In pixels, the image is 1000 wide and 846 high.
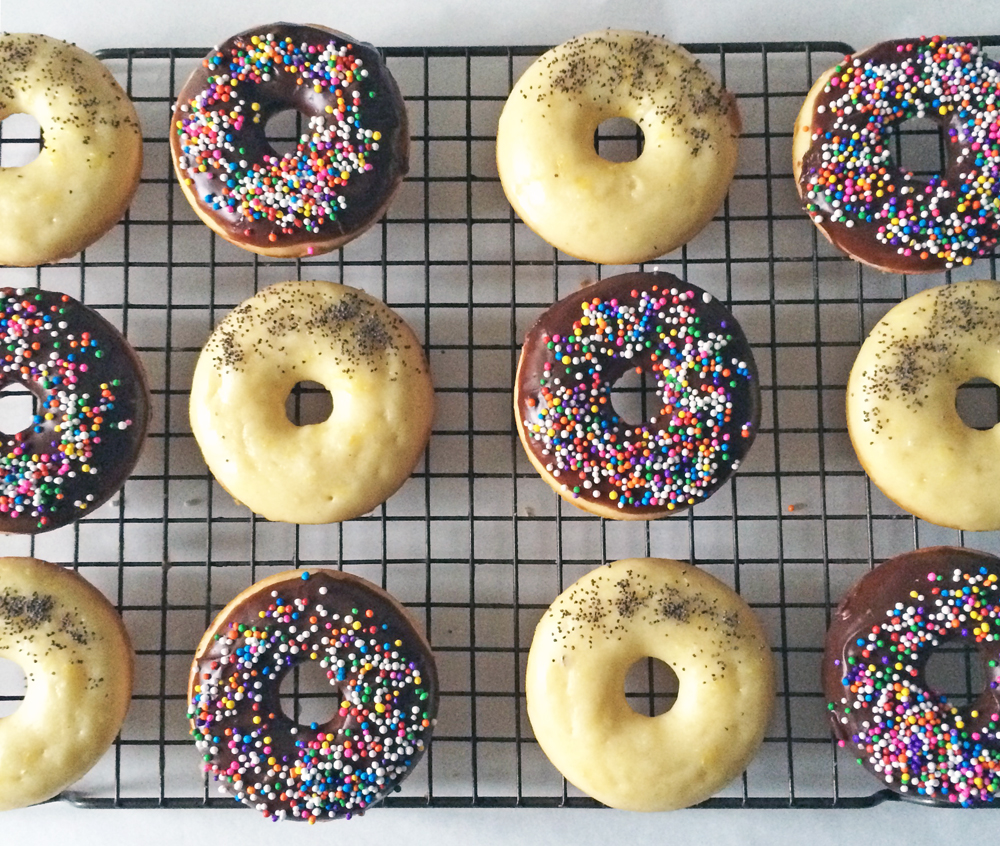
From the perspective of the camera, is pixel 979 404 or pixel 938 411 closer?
pixel 938 411

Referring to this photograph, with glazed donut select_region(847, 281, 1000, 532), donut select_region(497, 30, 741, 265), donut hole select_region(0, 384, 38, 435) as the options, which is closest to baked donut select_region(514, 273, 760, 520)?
donut select_region(497, 30, 741, 265)

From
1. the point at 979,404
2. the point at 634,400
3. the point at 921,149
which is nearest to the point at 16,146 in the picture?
the point at 634,400

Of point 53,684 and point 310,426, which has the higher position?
point 310,426

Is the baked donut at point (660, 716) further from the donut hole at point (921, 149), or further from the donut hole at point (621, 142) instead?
the donut hole at point (921, 149)

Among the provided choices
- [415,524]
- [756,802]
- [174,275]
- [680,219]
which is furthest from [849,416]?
[174,275]

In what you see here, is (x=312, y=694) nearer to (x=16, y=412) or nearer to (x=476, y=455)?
(x=476, y=455)

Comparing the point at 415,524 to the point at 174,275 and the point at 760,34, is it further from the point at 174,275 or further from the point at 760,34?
the point at 760,34
